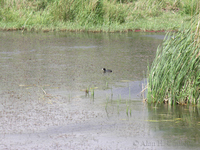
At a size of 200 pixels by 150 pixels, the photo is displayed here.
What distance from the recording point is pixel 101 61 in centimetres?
833

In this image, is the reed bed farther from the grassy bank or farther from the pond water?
the grassy bank

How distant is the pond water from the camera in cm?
385

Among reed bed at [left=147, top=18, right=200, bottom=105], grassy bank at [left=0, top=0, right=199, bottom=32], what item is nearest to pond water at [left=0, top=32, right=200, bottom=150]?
reed bed at [left=147, top=18, right=200, bottom=105]

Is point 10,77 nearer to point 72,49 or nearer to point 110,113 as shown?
point 110,113

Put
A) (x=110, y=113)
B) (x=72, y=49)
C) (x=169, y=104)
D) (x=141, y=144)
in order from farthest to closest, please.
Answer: (x=72, y=49)
(x=169, y=104)
(x=110, y=113)
(x=141, y=144)

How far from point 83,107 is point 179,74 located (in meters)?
1.23

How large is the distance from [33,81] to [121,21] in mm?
8565

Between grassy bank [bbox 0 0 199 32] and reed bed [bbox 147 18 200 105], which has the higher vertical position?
reed bed [bbox 147 18 200 105]

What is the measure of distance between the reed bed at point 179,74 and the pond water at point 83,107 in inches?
6.1

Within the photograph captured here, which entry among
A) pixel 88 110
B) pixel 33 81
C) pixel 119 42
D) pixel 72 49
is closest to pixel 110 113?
pixel 88 110

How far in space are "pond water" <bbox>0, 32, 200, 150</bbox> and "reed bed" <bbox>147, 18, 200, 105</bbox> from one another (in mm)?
155

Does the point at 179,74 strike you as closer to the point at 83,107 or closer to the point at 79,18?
the point at 83,107

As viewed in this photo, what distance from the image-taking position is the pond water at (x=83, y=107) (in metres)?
3.85

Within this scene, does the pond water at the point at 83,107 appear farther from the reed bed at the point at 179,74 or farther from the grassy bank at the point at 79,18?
the grassy bank at the point at 79,18
